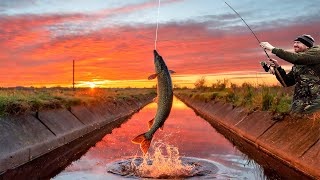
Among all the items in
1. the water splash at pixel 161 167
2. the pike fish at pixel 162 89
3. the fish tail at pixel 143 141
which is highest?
the pike fish at pixel 162 89

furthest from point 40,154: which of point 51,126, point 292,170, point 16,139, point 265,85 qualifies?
point 265,85

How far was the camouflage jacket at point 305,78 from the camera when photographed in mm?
10578

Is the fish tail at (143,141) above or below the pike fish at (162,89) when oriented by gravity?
below

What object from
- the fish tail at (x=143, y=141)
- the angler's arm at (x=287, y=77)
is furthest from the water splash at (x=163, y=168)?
the angler's arm at (x=287, y=77)

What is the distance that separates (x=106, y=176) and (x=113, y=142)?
22.9 feet

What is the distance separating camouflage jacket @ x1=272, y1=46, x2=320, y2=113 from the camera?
1058cm

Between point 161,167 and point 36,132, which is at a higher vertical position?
point 36,132

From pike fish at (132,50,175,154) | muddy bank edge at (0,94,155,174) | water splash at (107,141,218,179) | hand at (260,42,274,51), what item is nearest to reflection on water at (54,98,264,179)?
water splash at (107,141,218,179)

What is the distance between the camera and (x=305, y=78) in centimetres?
1116

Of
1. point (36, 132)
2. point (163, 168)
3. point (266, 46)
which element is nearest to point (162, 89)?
point (266, 46)

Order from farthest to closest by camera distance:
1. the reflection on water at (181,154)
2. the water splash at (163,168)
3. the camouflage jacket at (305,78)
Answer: the reflection on water at (181,154)
the water splash at (163,168)
the camouflage jacket at (305,78)

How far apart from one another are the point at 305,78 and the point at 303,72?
0.54 ft

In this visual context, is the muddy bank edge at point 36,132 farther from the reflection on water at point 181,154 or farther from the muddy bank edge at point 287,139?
the muddy bank edge at point 287,139

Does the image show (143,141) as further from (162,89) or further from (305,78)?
(305,78)
